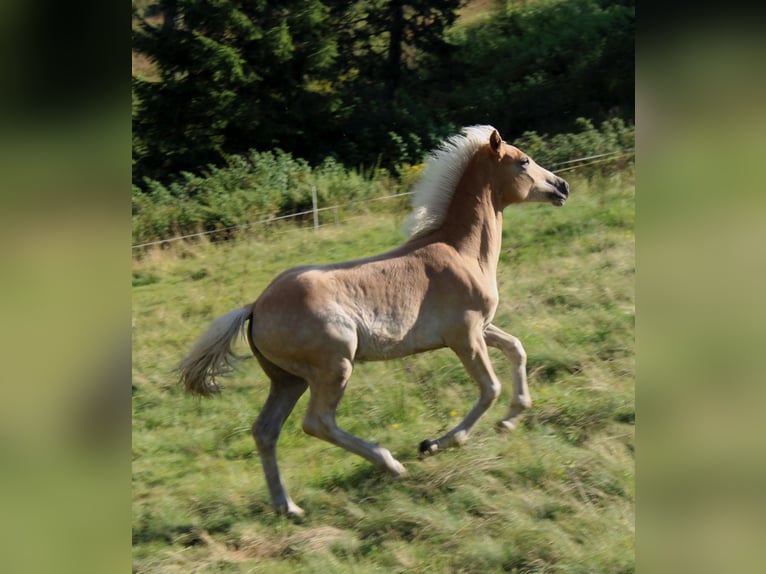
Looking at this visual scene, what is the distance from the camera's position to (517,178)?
6160 mm

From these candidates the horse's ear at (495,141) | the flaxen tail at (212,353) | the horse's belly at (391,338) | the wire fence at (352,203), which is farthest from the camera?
the wire fence at (352,203)

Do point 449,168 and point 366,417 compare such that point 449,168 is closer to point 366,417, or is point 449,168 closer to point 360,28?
point 366,417

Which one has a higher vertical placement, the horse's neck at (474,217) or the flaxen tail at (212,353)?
the horse's neck at (474,217)

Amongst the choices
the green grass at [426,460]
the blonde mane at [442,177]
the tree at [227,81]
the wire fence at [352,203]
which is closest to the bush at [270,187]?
the wire fence at [352,203]

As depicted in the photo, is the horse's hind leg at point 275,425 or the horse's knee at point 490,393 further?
the horse's knee at point 490,393

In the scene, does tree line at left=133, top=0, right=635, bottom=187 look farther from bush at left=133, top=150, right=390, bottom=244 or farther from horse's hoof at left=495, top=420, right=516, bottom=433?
horse's hoof at left=495, top=420, right=516, bottom=433

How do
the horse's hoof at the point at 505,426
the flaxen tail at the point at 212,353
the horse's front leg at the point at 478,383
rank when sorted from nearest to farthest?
the flaxen tail at the point at 212,353, the horse's front leg at the point at 478,383, the horse's hoof at the point at 505,426

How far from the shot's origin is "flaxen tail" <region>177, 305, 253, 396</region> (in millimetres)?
5457

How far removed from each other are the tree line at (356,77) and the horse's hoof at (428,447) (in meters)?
8.12

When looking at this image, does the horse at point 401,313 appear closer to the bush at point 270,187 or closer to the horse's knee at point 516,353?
the horse's knee at point 516,353

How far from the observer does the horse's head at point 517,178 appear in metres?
6.14
